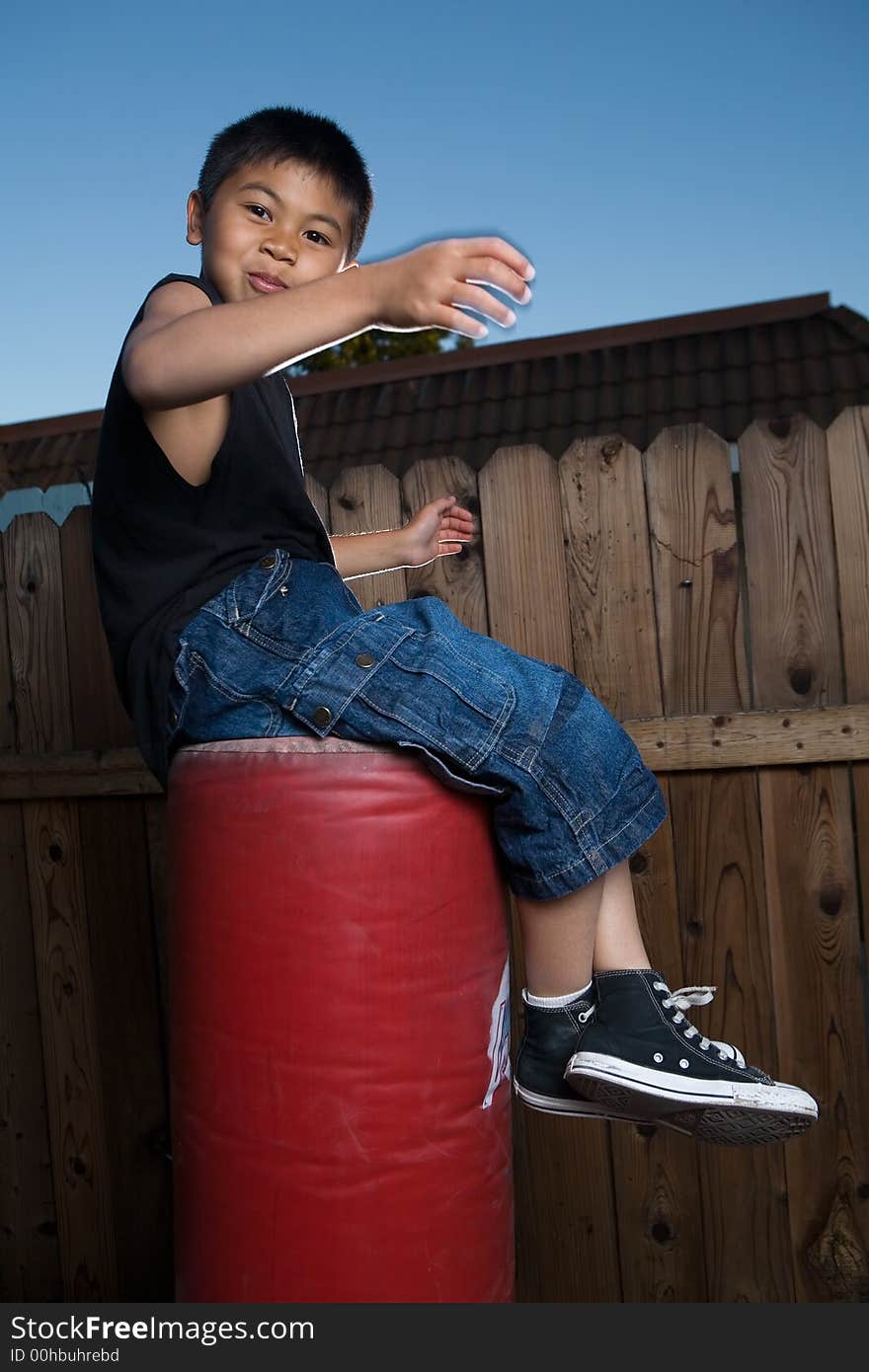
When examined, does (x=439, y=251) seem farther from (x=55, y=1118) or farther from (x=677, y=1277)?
(x=55, y=1118)

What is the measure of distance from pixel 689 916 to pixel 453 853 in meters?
1.10

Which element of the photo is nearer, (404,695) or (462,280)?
Result: (462,280)

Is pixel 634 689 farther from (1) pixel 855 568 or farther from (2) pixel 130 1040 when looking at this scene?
(2) pixel 130 1040

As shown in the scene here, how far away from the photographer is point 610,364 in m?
9.93

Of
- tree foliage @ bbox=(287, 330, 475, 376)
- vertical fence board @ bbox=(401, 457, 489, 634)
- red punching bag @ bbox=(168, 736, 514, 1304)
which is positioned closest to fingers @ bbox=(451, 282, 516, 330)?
red punching bag @ bbox=(168, 736, 514, 1304)

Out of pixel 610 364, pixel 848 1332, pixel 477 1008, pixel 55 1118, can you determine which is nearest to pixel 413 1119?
pixel 477 1008

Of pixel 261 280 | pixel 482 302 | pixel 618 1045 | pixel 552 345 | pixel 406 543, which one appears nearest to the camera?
pixel 482 302

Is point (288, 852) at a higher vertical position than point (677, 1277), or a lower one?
higher

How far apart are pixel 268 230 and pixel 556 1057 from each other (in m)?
1.39

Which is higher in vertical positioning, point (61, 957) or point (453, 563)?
point (453, 563)

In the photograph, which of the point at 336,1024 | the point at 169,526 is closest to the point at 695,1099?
the point at 336,1024

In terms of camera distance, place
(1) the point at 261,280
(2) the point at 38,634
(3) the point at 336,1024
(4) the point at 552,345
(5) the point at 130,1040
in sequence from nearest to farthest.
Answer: (3) the point at 336,1024 < (1) the point at 261,280 < (5) the point at 130,1040 < (2) the point at 38,634 < (4) the point at 552,345

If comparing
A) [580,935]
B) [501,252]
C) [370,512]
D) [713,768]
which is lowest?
[580,935]

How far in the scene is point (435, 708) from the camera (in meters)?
1.67
